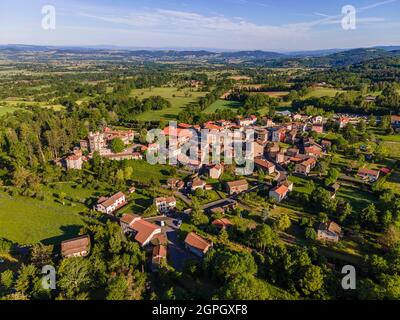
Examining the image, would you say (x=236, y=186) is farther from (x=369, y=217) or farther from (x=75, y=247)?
(x=75, y=247)

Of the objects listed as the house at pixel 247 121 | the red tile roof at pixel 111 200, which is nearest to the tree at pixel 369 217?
the red tile roof at pixel 111 200

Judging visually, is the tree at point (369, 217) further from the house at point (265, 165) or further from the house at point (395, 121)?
the house at point (395, 121)

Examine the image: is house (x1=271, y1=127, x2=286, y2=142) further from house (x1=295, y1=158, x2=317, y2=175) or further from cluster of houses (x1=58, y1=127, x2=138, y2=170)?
cluster of houses (x1=58, y1=127, x2=138, y2=170)

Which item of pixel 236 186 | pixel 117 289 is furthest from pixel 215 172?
pixel 117 289

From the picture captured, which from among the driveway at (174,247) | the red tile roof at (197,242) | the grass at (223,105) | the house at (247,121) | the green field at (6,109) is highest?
the grass at (223,105)

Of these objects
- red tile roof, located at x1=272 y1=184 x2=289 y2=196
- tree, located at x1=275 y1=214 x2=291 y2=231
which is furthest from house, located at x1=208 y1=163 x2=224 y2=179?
tree, located at x1=275 y1=214 x2=291 y2=231
